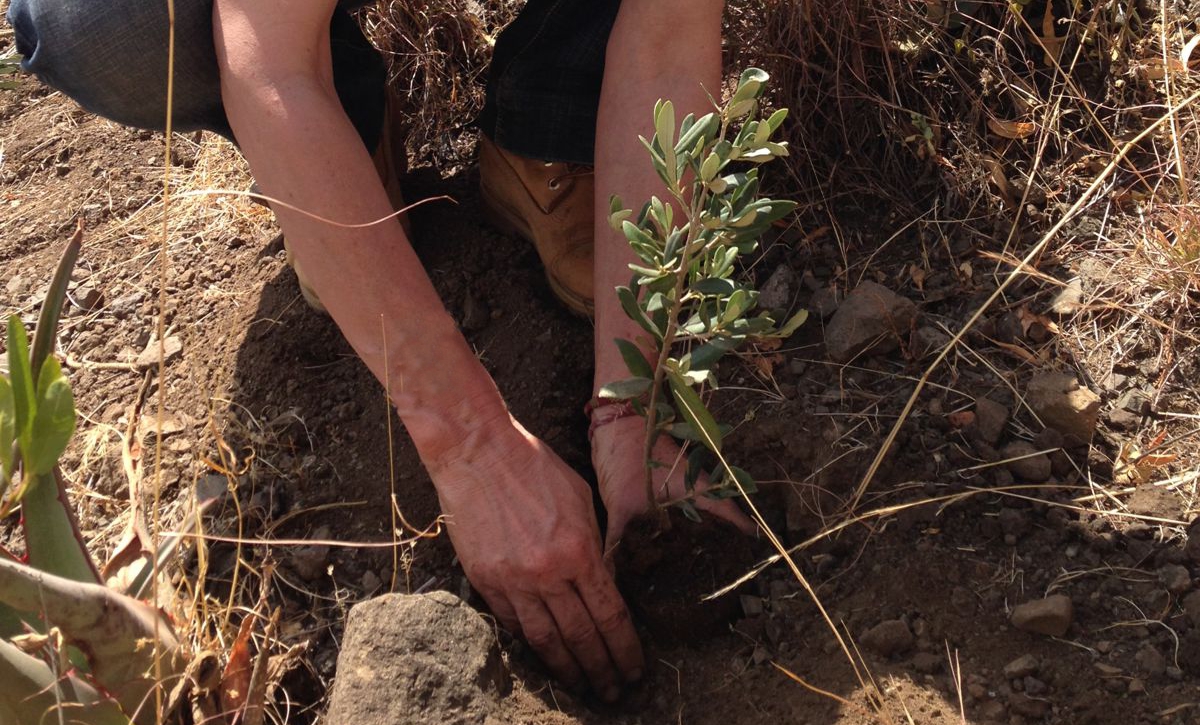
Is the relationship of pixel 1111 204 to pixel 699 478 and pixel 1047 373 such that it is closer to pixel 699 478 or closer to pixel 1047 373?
pixel 1047 373

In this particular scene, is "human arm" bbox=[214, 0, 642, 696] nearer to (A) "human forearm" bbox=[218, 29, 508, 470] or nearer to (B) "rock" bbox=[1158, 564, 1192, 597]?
(A) "human forearm" bbox=[218, 29, 508, 470]

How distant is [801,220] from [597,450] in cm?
62

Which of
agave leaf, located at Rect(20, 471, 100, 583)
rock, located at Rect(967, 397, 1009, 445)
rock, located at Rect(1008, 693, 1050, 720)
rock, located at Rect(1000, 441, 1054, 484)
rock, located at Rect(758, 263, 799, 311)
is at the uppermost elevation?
agave leaf, located at Rect(20, 471, 100, 583)

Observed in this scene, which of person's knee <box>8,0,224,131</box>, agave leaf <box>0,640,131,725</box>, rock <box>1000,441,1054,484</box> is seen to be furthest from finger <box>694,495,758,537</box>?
person's knee <box>8,0,224,131</box>

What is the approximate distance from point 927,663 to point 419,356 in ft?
2.35

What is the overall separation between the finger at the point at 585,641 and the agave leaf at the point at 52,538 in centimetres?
53

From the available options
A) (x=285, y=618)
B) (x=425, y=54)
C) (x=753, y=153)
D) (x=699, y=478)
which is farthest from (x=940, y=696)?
(x=425, y=54)

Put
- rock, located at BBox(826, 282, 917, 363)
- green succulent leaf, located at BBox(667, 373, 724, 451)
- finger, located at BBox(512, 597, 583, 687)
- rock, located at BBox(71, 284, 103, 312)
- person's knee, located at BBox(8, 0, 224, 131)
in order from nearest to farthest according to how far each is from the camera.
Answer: green succulent leaf, located at BBox(667, 373, 724, 451) < finger, located at BBox(512, 597, 583, 687) < person's knee, located at BBox(8, 0, 224, 131) < rock, located at BBox(826, 282, 917, 363) < rock, located at BBox(71, 284, 103, 312)

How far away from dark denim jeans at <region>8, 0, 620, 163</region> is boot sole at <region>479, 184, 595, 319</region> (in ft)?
0.36

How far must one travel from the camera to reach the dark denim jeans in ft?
4.98

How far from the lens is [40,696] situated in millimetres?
1081

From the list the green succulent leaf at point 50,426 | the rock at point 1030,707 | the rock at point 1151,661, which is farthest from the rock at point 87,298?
the rock at point 1151,661

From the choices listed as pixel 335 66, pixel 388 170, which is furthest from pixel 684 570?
pixel 335 66

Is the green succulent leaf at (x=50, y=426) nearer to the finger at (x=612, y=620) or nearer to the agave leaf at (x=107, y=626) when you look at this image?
the agave leaf at (x=107, y=626)
